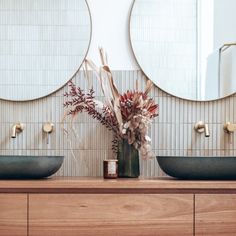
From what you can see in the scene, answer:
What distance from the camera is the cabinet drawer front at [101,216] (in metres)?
1.66

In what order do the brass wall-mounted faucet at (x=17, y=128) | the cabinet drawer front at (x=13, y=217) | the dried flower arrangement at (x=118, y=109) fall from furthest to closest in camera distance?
the brass wall-mounted faucet at (x=17, y=128)
the dried flower arrangement at (x=118, y=109)
the cabinet drawer front at (x=13, y=217)

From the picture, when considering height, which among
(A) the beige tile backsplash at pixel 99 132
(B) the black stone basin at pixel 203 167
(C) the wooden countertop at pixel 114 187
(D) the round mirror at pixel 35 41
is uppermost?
(D) the round mirror at pixel 35 41

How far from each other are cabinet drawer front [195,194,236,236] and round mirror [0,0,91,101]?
93 centimetres

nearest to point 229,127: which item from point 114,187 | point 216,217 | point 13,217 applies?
point 216,217

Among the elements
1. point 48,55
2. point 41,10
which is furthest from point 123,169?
point 41,10

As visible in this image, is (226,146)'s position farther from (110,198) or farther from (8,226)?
(8,226)

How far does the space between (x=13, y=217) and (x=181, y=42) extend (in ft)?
3.73

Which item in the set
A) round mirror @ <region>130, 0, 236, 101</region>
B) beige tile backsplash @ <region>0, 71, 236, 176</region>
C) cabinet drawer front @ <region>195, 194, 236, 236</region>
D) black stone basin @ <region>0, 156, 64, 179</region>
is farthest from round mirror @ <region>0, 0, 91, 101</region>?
cabinet drawer front @ <region>195, 194, 236, 236</region>

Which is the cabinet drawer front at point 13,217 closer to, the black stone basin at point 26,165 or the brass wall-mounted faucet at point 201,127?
the black stone basin at point 26,165

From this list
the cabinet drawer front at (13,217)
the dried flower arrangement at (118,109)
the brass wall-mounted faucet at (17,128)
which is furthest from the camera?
the brass wall-mounted faucet at (17,128)

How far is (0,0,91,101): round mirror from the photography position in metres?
2.11

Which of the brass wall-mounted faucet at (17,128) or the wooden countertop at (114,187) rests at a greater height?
the brass wall-mounted faucet at (17,128)

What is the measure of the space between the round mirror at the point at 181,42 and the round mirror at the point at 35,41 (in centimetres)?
28

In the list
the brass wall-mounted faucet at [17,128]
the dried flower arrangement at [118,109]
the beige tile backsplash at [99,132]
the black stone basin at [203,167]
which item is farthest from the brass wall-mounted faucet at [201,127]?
the brass wall-mounted faucet at [17,128]
